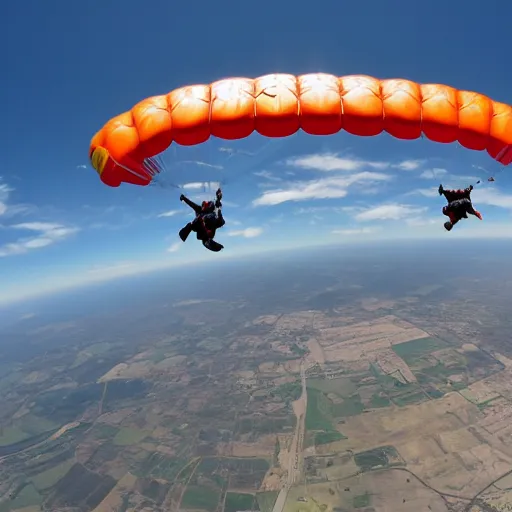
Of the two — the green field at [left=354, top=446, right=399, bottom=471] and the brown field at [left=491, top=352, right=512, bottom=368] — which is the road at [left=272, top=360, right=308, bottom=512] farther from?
the brown field at [left=491, top=352, right=512, bottom=368]

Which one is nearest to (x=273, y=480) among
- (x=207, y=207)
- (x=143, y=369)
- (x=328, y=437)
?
(x=328, y=437)

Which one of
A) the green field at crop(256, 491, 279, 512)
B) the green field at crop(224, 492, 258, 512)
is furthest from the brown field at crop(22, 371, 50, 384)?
the green field at crop(256, 491, 279, 512)

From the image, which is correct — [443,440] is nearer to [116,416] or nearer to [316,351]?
[316,351]

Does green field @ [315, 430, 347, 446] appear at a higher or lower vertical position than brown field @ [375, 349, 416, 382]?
higher

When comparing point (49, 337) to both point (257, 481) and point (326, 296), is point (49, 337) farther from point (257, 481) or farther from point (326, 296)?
point (257, 481)

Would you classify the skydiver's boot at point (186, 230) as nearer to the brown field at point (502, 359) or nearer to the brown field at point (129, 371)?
the brown field at point (502, 359)

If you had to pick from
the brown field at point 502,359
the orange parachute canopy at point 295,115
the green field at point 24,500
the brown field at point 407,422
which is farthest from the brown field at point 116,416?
the brown field at point 502,359
